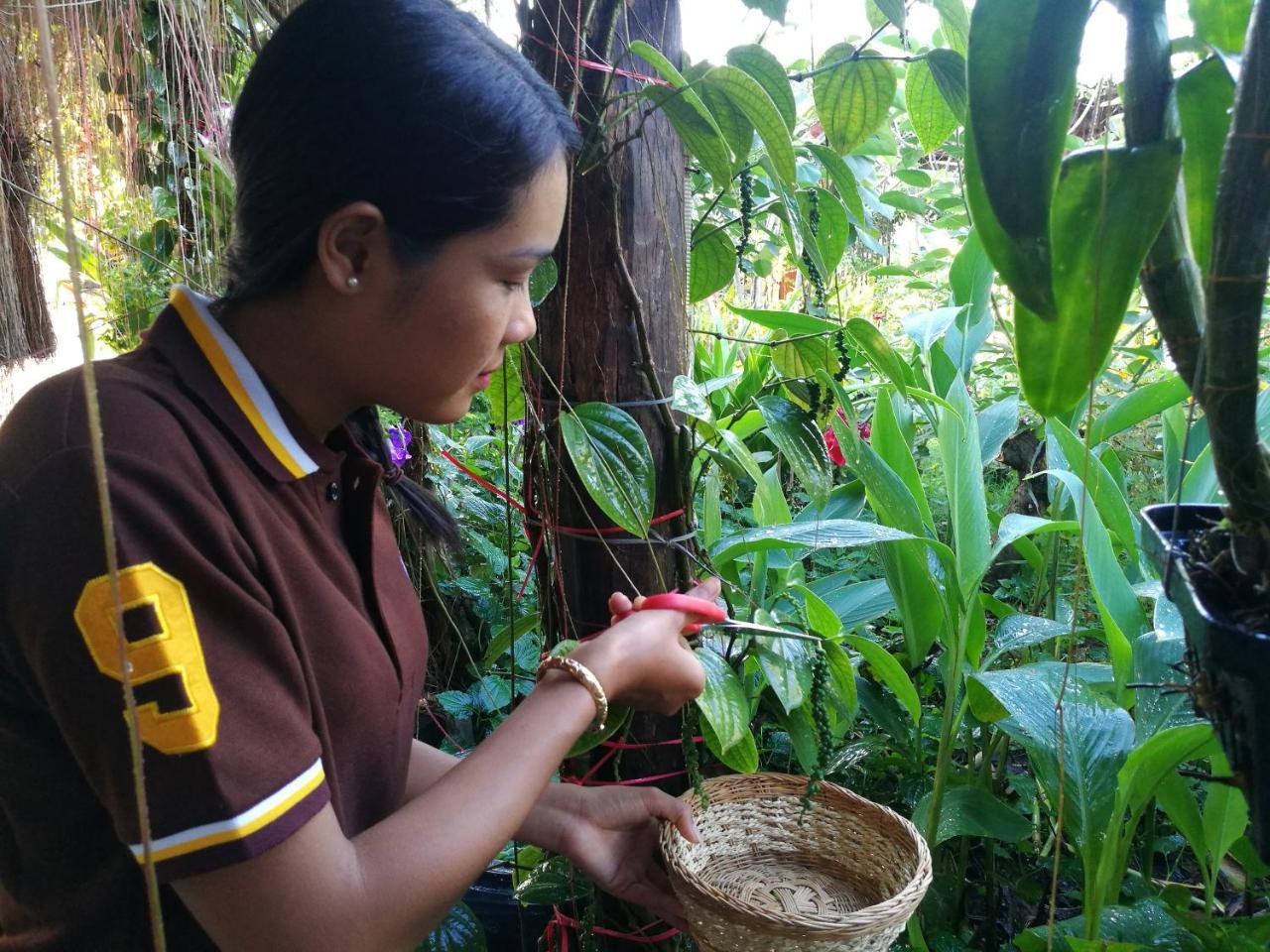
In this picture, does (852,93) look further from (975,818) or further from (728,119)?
(975,818)

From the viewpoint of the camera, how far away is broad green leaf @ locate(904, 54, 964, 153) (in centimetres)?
92

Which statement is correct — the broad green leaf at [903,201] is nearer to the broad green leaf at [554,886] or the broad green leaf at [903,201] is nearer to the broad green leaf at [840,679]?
the broad green leaf at [840,679]

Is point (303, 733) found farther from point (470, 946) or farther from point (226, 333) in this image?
point (470, 946)

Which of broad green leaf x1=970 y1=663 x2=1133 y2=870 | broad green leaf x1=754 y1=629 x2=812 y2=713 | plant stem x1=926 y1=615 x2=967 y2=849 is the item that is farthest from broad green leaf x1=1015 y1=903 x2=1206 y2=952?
broad green leaf x1=754 y1=629 x2=812 y2=713

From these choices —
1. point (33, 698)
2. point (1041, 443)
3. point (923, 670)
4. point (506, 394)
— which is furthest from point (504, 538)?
point (33, 698)

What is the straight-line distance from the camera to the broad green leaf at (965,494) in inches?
44.1

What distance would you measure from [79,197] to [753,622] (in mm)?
1718

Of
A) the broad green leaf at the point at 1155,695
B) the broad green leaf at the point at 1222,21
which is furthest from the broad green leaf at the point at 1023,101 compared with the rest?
the broad green leaf at the point at 1155,695

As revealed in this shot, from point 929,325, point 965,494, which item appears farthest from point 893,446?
point 929,325

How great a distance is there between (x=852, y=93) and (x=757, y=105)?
17cm

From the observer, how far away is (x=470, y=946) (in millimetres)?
1062

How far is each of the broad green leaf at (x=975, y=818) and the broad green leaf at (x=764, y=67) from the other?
0.82 meters

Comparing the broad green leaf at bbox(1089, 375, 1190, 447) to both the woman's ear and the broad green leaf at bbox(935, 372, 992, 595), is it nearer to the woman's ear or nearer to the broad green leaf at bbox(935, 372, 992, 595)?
the broad green leaf at bbox(935, 372, 992, 595)

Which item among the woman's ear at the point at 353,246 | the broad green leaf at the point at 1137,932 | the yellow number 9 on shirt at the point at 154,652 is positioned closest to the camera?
the yellow number 9 on shirt at the point at 154,652
